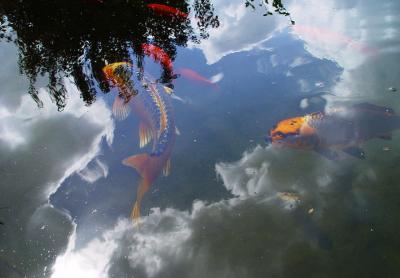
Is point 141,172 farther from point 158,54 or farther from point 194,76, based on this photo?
point 158,54

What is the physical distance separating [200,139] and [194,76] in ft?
3.42

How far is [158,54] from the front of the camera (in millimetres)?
4582

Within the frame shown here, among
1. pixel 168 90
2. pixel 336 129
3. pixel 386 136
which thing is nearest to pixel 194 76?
pixel 168 90

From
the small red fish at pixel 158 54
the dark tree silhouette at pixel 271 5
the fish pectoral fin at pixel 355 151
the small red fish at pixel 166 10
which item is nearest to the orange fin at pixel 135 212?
the small red fish at pixel 158 54

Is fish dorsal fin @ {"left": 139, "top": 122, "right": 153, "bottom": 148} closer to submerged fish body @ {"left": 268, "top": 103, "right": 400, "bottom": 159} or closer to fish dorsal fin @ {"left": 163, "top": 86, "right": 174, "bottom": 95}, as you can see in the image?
fish dorsal fin @ {"left": 163, "top": 86, "right": 174, "bottom": 95}

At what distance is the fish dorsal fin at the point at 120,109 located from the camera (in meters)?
3.93

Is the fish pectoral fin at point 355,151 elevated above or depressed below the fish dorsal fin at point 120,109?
below

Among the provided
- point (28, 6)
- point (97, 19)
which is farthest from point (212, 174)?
point (28, 6)

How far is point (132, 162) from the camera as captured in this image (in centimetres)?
348

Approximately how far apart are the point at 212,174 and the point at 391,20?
3.56 meters

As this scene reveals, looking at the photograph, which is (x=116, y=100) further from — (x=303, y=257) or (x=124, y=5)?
(x=303, y=257)

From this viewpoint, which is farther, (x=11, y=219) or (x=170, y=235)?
(x=11, y=219)

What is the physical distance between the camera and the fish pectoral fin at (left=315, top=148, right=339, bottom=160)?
3.35 m

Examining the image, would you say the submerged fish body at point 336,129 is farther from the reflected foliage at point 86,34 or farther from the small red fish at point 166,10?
the small red fish at point 166,10
